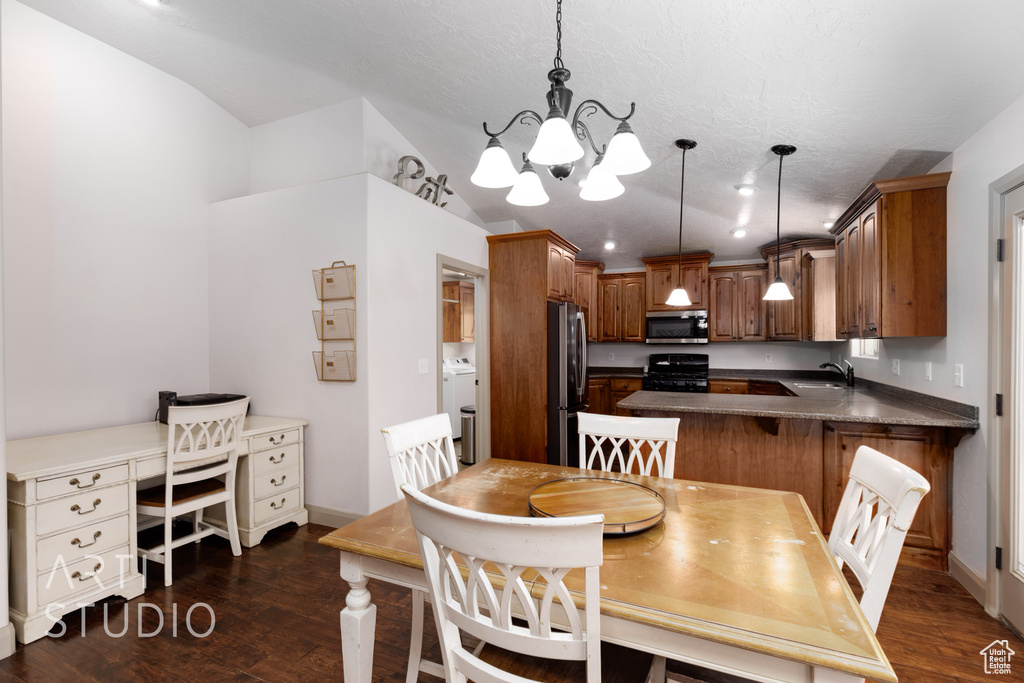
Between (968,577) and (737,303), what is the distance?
3747 millimetres

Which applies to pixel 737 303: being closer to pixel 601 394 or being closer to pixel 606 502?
pixel 601 394

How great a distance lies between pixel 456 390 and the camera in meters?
5.73

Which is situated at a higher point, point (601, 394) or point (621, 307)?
point (621, 307)

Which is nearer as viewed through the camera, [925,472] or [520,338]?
[925,472]

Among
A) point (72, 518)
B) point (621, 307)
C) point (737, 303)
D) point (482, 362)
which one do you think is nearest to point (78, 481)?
point (72, 518)

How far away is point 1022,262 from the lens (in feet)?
6.59

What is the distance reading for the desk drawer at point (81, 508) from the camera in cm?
205

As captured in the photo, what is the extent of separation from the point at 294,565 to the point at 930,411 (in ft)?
12.4

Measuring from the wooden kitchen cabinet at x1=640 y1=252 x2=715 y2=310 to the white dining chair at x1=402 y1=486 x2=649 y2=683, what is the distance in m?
5.19

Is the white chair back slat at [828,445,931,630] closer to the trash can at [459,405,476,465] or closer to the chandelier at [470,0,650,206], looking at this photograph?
the chandelier at [470,0,650,206]

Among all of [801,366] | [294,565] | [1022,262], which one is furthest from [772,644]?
[801,366]

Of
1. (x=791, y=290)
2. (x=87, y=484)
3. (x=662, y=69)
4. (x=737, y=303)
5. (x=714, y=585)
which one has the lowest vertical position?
(x=87, y=484)

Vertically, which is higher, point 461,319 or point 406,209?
point 406,209

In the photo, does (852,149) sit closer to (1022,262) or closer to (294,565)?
(1022,262)
